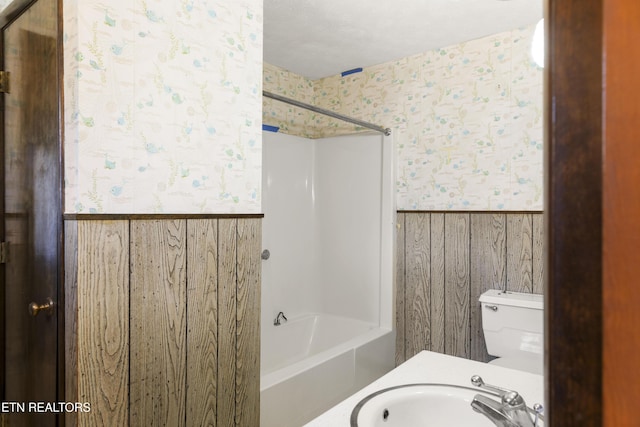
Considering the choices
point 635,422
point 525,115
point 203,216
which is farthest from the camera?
point 525,115

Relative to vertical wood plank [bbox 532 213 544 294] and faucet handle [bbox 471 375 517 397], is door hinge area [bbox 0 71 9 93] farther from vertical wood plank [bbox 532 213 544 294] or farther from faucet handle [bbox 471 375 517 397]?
vertical wood plank [bbox 532 213 544 294]

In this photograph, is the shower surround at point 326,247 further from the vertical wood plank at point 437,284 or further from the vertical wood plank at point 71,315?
the vertical wood plank at point 71,315

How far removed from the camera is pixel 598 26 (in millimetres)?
232

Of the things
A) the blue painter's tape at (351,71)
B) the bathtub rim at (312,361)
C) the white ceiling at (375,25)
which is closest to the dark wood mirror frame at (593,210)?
the bathtub rim at (312,361)

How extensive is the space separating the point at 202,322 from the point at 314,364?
0.85 metres

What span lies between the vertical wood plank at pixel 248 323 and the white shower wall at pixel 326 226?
1.22 metres

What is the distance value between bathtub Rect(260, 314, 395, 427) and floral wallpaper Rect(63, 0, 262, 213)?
2.97ft

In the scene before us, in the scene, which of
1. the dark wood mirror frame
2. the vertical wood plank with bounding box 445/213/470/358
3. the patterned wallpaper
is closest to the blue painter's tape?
the patterned wallpaper

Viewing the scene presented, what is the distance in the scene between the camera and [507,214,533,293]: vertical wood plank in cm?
219

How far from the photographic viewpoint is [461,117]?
2.44 meters

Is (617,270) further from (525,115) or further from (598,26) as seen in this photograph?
(525,115)

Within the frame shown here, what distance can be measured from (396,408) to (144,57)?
1.25m

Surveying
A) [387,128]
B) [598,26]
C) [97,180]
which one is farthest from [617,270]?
[387,128]

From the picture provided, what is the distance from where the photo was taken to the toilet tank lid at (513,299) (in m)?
1.99
